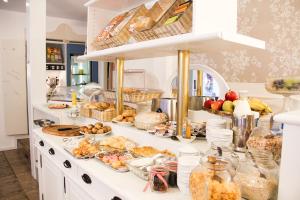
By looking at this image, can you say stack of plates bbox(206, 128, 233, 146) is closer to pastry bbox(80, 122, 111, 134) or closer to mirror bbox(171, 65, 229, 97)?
pastry bbox(80, 122, 111, 134)

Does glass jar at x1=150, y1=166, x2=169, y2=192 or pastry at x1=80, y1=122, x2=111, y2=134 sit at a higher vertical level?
pastry at x1=80, y1=122, x2=111, y2=134

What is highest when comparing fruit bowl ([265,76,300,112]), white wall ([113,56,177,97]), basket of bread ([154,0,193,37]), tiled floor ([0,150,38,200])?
basket of bread ([154,0,193,37])

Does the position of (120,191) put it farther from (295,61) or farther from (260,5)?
(260,5)

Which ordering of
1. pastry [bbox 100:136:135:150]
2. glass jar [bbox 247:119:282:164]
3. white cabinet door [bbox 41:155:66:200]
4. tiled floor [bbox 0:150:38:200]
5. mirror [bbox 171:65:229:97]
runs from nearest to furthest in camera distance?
glass jar [bbox 247:119:282:164] → pastry [bbox 100:136:135:150] → white cabinet door [bbox 41:155:66:200] → mirror [bbox 171:65:229:97] → tiled floor [bbox 0:150:38:200]

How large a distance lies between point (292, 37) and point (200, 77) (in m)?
0.88

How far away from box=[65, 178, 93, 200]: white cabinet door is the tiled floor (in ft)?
5.39

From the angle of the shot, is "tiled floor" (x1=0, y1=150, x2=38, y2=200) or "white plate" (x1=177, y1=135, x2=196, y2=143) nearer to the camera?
"white plate" (x1=177, y1=135, x2=196, y2=143)

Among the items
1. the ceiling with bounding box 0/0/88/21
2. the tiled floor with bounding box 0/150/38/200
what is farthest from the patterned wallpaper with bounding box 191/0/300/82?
the ceiling with bounding box 0/0/88/21

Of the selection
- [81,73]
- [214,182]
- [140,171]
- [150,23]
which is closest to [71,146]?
[140,171]

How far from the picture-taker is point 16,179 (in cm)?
349

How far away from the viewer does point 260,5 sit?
2225 mm

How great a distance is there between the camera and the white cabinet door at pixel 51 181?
5.79 ft

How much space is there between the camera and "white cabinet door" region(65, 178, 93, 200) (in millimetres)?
1412

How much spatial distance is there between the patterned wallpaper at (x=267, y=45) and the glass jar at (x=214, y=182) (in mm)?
1433
